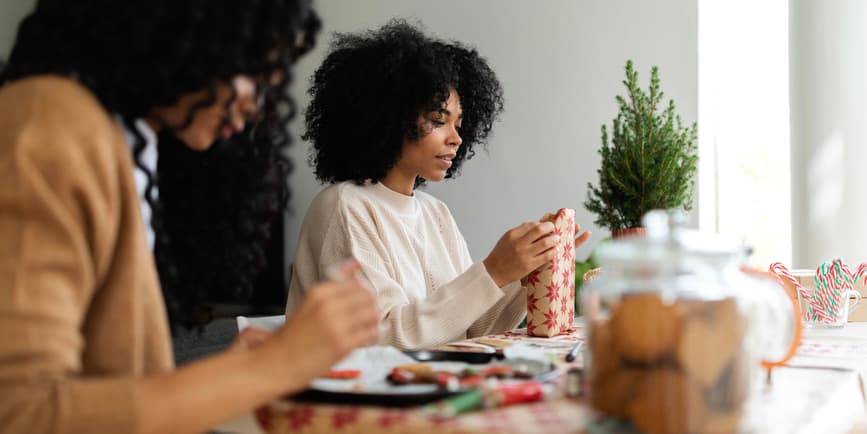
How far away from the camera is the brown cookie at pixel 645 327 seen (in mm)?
663

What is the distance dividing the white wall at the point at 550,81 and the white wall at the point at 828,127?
397 mm

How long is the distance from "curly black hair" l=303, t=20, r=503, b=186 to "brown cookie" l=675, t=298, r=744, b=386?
1.28m

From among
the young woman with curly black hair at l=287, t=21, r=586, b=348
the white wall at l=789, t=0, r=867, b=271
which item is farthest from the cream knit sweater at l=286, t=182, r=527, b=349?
the white wall at l=789, t=0, r=867, b=271

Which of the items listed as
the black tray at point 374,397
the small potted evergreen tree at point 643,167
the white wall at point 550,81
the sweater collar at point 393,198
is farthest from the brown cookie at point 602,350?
the white wall at point 550,81

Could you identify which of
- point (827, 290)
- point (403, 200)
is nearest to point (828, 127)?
point (827, 290)

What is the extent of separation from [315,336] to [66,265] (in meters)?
0.22

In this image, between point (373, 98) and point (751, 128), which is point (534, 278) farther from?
point (751, 128)

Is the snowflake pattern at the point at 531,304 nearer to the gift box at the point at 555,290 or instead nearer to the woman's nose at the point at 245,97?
the gift box at the point at 555,290

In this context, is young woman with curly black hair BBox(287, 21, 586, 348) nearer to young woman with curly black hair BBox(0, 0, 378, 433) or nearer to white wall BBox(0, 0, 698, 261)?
young woman with curly black hair BBox(0, 0, 378, 433)

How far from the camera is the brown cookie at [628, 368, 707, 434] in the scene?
0.66 m

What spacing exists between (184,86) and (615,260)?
463 millimetres

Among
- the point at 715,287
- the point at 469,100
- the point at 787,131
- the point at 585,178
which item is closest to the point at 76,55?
the point at 715,287

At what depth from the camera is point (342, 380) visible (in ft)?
3.07

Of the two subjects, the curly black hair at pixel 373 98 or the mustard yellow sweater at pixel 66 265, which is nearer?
the mustard yellow sweater at pixel 66 265
